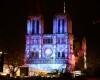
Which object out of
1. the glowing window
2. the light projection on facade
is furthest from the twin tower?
the glowing window

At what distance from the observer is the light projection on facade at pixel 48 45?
97.3 metres

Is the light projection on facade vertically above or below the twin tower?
below

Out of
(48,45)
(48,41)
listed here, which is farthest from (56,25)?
(48,45)

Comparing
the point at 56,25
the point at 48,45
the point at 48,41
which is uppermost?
the point at 56,25

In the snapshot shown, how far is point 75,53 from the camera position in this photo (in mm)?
104312

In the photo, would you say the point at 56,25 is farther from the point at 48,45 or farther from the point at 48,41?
the point at 48,45

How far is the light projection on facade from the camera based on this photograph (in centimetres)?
9731

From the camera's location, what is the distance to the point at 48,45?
99.8 m

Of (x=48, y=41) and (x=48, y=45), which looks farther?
(x=48, y=41)

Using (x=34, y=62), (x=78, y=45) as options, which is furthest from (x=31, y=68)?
(x=78, y=45)

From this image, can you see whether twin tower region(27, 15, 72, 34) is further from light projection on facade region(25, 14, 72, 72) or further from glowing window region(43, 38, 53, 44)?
glowing window region(43, 38, 53, 44)

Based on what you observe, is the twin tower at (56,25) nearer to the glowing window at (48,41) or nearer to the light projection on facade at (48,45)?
the light projection on facade at (48,45)

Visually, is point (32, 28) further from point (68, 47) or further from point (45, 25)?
point (68, 47)

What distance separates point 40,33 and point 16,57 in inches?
506
